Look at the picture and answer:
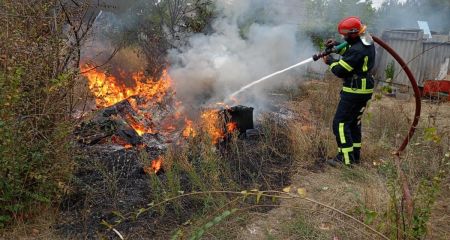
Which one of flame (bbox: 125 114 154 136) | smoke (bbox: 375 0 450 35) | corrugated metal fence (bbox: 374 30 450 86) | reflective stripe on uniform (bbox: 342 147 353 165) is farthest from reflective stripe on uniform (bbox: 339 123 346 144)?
smoke (bbox: 375 0 450 35)

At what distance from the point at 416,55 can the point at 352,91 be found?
9.06m

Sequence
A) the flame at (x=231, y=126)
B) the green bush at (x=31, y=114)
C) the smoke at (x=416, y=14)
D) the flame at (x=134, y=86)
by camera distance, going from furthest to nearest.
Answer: the smoke at (x=416, y=14) < the flame at (x=134, y=86) < the flame at (x=231, y=126) < the green bush at (x=31, y=114)

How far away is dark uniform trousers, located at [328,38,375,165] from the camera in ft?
16.9

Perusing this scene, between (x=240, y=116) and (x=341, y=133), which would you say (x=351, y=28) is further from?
(x=240, y=116)

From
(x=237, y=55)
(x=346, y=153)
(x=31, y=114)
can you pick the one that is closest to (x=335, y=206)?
(x=346, y=153)

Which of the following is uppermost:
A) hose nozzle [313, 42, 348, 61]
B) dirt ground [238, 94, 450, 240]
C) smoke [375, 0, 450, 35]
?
smoke [375, 0, 450, 35]

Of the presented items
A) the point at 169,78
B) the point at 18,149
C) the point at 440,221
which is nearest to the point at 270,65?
the point at 169,78

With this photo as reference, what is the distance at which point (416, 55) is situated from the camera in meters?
12.8

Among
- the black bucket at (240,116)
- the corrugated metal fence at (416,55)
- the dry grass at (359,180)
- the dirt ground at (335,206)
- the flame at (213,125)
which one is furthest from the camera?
the corrugated metal fence at (416,55)

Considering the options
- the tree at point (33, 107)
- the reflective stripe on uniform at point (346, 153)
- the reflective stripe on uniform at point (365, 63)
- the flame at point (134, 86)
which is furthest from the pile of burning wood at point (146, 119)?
the reflective stripe on uniform at point (365, 63)

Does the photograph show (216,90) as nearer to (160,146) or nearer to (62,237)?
(160,146)

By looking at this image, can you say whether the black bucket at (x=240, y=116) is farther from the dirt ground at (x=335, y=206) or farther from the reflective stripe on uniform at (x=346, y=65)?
the reflective stripe on uniform at (x=346, y=65)

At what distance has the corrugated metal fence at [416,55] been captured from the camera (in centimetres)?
1188

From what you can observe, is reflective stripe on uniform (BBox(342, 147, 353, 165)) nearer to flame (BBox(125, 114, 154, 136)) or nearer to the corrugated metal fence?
flame (BBox(125, 114, 154, 136))
